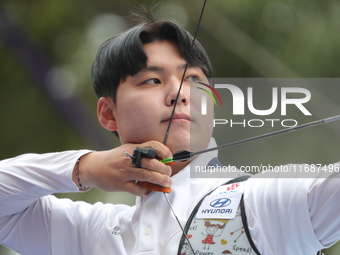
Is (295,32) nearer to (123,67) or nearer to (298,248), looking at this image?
(123,67)

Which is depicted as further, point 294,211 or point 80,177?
point 80,177

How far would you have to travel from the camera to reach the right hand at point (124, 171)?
2.22ft

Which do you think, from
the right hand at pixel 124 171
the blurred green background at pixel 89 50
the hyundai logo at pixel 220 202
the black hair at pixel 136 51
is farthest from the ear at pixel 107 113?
the blurred green background at pixel 89 50

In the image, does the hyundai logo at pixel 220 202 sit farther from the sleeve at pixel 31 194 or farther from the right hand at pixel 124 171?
the sleeve at pixel 31 194

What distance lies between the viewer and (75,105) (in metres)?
1.87

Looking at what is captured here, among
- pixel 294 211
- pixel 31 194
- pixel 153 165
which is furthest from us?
pixel 31 194

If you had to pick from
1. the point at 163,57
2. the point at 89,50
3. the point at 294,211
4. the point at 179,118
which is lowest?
the point at 294,211

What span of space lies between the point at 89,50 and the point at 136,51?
3.80 ft

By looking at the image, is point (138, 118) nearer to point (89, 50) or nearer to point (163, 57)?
point (163, 57)

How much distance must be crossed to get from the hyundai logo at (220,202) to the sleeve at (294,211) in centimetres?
3

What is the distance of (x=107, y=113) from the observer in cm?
88

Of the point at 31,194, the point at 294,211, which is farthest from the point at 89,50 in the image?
the point at 294,211

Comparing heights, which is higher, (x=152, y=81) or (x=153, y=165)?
(x=152, y=81)

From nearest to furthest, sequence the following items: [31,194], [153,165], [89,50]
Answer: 1. [153,165]
2. [31,194]
3. [89,50]
